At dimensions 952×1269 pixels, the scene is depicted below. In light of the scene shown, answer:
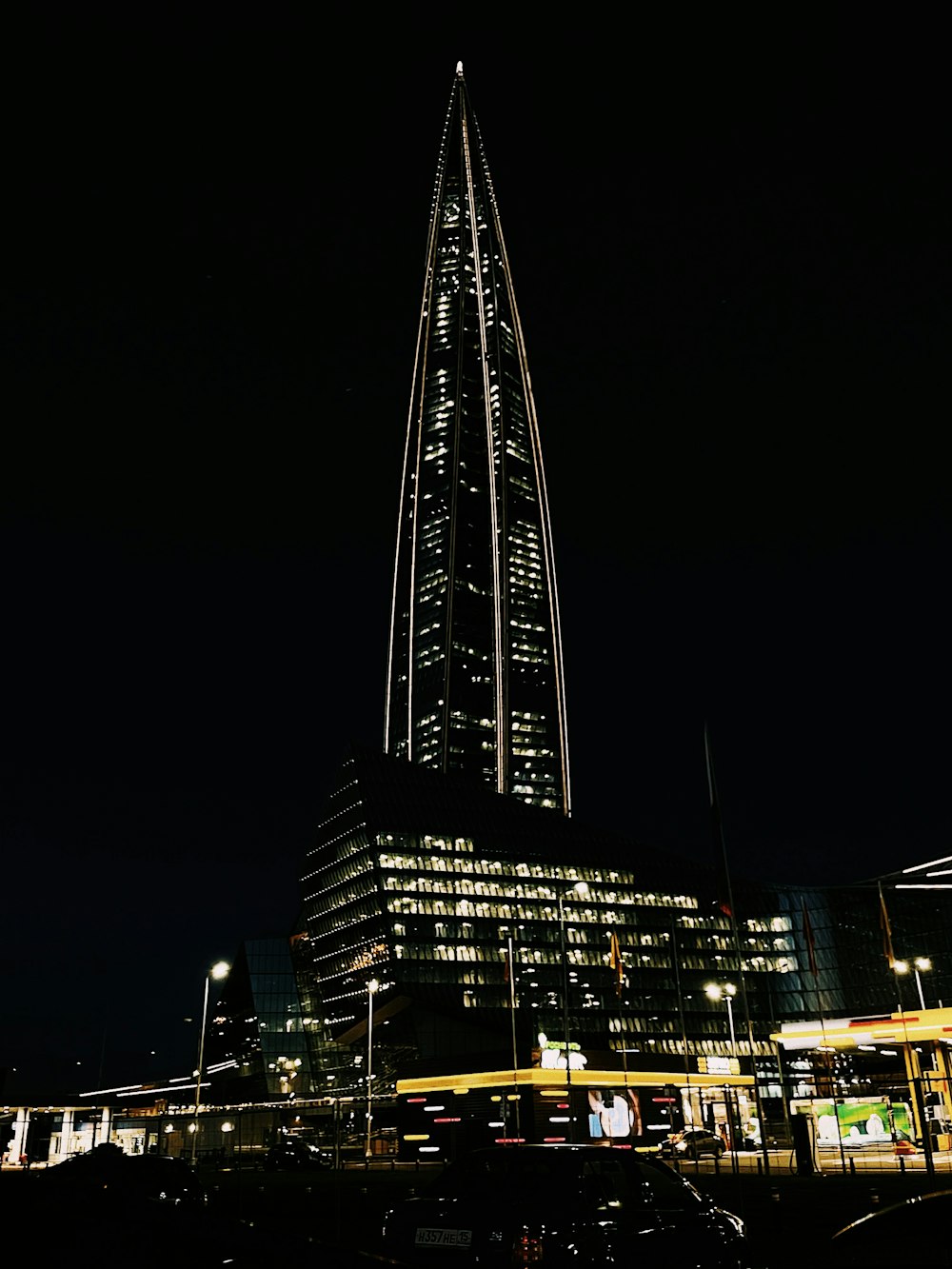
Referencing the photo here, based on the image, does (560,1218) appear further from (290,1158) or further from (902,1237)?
(290,1158)

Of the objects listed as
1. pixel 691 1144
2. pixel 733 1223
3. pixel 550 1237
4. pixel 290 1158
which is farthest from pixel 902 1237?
pixel 290 1158

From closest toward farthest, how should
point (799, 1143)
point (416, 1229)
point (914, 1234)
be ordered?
point (914, 1234) < point (416, 1229) < point (799, 1143)

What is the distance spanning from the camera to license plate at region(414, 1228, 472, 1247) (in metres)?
10.7

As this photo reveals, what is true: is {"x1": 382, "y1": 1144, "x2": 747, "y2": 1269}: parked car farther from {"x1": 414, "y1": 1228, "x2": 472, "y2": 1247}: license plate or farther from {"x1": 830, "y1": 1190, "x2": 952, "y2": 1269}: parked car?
{"x1": 830, "y1": 1190, "x2": 952, "y2": 1269}: parked car

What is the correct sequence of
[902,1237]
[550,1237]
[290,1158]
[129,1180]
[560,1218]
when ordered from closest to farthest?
1. [902,1237]
2. [550,1237]
3. [560,1218]
4. [129,1180]
5. [290,1158]

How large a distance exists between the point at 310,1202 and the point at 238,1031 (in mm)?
130712

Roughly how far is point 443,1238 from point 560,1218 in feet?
3.89

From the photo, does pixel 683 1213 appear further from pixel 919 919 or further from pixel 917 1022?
pixel 919 919

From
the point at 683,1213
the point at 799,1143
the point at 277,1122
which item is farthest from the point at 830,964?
the point at 683,1213

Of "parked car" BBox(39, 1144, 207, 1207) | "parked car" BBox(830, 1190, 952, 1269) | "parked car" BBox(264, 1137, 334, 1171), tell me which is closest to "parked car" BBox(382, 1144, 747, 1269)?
"parked car" BBox(830, 1190, 952, 1269)

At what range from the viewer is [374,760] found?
5472 inches

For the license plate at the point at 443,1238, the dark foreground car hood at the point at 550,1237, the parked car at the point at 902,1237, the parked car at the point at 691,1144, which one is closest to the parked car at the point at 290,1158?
the parked car at the point at 691,1144

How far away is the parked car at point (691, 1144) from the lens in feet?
153

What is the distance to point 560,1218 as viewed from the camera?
10.6m
